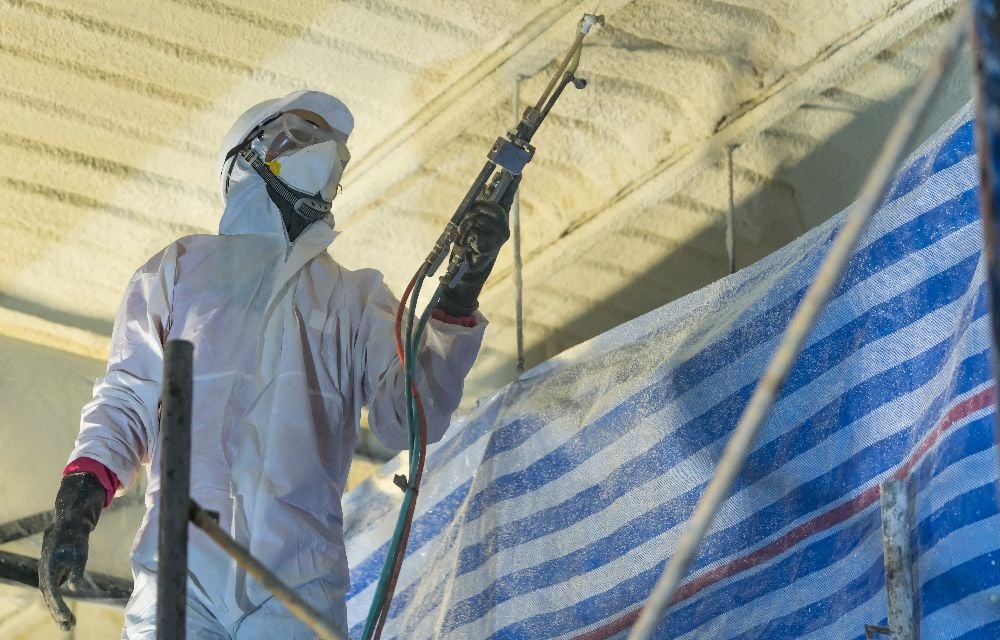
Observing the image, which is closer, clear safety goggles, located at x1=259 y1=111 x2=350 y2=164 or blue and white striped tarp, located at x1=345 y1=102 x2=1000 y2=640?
blue and white striped tarp, located at x1=345 y1=102 x2=1000 y2=640

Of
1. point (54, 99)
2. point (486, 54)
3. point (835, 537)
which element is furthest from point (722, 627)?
point (54, 99)

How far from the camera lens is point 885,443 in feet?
7.73

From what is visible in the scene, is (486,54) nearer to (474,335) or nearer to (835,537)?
(474,335)

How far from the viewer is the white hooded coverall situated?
7.61 feet

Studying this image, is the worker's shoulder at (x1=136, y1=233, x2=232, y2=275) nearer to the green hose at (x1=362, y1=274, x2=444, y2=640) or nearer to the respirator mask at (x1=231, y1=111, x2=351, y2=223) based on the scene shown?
the respirator mask at (x1=231, y1=111, x2=351, y2=223)

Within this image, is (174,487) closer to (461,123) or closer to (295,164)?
(295,164)

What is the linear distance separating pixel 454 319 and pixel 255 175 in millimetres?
489

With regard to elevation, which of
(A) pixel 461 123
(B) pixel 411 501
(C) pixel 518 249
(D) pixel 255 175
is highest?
(A) pixel 461 123

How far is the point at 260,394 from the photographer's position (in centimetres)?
250

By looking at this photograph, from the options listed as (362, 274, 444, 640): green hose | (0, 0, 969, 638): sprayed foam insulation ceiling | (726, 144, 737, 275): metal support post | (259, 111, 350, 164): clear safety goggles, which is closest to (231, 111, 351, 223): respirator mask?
(259, 111, 350, 164): clear safety goggles

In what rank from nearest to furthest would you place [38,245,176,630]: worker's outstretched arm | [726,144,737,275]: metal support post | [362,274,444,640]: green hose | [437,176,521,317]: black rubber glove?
[362,274,444,640]: green hose
[38,245,176,630]: worker's outstretched arm
[437,176,521,317]: black rubber glove
[726,144,737,275]: metal support post

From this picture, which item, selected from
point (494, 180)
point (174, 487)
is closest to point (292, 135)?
point (494, 180)

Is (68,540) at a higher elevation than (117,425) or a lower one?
lower

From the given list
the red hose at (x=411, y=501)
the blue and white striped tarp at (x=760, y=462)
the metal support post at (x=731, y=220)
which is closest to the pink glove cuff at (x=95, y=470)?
the red hose at (x=411, y=501)
